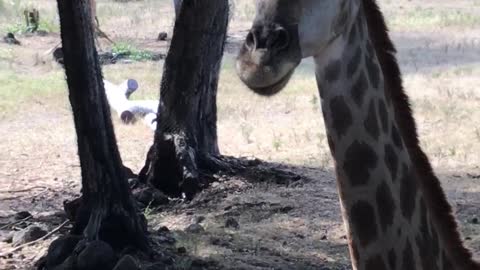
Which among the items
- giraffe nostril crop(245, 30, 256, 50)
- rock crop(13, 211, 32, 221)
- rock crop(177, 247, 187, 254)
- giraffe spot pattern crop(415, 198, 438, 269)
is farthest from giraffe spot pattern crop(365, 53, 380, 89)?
rock crop(13, 211, 32, 221)

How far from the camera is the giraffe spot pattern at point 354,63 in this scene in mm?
2631

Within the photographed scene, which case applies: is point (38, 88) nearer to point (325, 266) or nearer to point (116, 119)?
point (116, 119)

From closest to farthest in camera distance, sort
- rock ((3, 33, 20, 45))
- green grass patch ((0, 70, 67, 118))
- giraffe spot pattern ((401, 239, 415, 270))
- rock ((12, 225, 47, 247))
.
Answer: giraffe spot pattern ((401, 239, 415, 270)), rock ((12, 225, 47, 247)), green grass patch ((0, 70, 67, 118)), rock ((3, 33, 20, 45))

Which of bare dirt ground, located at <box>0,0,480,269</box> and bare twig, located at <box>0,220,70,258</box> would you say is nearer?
bare twig, located at <box>0,220,70,258</box>

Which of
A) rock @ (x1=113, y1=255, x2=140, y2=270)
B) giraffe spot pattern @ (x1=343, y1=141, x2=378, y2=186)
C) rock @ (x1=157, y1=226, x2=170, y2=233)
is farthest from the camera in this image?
rock @ (x1=157, y1=226, x2=170, y2=233)

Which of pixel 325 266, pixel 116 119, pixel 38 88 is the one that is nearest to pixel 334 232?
pixel 325 266

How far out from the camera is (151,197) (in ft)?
21.4

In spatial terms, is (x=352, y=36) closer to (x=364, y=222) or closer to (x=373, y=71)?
(x=373, y=71)

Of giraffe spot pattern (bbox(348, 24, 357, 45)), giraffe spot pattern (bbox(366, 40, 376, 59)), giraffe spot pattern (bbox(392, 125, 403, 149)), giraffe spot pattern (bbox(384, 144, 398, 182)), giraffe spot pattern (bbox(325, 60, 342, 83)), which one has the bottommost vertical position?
giraffe spot pattern (bbox(384, 144, 398, 182))

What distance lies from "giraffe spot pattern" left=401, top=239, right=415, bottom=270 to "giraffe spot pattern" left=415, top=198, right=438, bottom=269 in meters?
0.04

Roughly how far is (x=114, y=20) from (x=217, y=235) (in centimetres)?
1222

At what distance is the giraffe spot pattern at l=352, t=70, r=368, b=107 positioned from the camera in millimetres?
2656

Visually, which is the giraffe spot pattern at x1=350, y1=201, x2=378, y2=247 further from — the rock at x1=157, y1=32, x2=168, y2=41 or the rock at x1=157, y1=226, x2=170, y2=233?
the rock at x1=157, y1=32, x2=168, y2=41

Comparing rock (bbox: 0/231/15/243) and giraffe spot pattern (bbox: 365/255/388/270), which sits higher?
giraffe spot pattern (bbox: 365/255/388/270)
